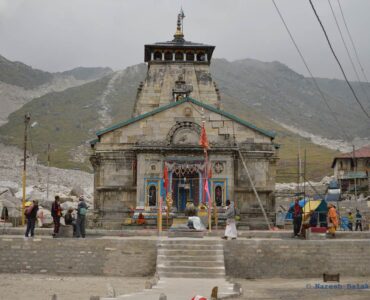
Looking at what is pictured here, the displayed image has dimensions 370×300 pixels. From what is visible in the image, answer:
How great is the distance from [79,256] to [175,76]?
29662mm

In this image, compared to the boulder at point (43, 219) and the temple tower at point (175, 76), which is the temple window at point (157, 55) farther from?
the boulder at point (43, 219)

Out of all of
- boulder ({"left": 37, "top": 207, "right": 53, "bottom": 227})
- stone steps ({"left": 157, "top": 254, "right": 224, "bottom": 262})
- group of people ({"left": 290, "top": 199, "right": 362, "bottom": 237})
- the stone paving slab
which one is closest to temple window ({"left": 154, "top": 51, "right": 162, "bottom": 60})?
boulder ({"left": 37, "top": 207, "right": 53, "bottom": 227})

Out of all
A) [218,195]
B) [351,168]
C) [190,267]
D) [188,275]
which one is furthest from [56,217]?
[351,168]

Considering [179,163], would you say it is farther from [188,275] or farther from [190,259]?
[188,275]

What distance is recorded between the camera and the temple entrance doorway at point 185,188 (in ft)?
142

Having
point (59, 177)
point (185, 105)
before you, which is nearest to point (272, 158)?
point (185, 105)

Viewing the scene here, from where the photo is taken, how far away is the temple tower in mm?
52750

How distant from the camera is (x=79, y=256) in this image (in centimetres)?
2708

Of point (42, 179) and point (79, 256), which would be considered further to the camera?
point (42, 179)

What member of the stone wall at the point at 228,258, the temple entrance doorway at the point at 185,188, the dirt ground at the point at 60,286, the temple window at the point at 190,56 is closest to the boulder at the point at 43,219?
the temple entrance doorway at the point at 185,188

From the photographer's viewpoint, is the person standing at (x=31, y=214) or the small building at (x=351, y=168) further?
the small building at (x=351, y=168)

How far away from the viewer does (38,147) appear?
165 meters

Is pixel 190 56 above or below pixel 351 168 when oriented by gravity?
above

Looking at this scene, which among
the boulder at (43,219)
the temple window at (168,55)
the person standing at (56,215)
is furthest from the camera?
the temple window at (168,55)
